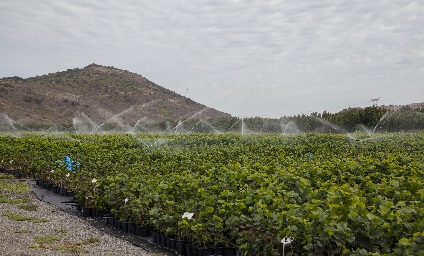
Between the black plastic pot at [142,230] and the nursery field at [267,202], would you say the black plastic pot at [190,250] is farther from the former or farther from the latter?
the black plastic pot at [142,230]

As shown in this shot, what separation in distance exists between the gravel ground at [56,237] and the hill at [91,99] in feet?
153

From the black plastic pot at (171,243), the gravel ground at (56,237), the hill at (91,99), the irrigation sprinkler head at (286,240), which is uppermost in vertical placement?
the hill at (91,99)

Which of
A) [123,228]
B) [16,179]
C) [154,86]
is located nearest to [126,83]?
[154,86]

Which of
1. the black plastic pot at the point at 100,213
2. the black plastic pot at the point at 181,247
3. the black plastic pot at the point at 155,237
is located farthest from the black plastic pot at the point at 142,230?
the black plastic pot at the point at 100,213

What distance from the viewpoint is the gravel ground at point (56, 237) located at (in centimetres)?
634

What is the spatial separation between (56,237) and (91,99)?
62763 millimetres

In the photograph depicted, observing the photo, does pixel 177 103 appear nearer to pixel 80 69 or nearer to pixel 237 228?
pixel 80 69

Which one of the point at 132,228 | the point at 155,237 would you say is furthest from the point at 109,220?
the point at 155,237

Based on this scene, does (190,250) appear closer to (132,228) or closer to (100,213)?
(132,228)

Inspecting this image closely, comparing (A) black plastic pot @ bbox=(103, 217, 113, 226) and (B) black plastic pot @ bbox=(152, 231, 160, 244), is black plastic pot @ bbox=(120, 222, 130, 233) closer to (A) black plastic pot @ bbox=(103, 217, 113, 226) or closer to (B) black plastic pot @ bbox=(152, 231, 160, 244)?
(A) black plastic pot @ bbox=(103, 217, 113, 226)

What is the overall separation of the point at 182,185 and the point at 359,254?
3346mm

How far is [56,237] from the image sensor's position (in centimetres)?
711

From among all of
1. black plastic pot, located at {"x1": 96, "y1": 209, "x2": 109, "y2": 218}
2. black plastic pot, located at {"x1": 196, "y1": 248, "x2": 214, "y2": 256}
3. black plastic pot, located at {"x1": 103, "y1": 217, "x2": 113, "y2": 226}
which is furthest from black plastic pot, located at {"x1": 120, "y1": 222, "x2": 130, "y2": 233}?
black plastic pot, located at {"x1": 196, "y1": 248, "x2": 214, "y2": 256}

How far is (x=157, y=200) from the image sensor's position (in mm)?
6836
